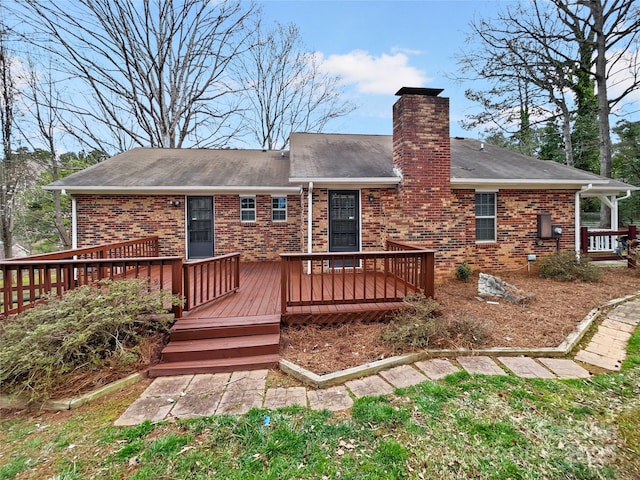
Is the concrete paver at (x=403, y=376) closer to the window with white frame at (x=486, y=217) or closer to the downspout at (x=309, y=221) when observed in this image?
the downspout at (x=309, y=221)

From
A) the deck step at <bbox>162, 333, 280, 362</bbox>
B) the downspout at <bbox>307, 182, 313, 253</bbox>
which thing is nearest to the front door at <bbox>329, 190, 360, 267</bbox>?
the downspout at <bbox>307, 182, 313, 253</bbox>

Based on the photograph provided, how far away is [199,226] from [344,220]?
4.83 meters

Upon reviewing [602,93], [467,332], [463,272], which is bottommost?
[467,332]

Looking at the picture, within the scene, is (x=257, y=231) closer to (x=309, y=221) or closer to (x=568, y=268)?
(x=309, y=221)

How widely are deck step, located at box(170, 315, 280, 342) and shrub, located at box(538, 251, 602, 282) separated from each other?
23.9 ft

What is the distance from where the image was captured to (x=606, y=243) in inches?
400

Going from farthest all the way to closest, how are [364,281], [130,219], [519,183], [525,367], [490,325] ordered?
[130,219], [519,183], [364,281], [490,325], [525,367]

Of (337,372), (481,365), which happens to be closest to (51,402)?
(337,372)

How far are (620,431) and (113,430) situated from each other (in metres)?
4.24

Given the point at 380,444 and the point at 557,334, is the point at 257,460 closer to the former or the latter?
the point at 380,444

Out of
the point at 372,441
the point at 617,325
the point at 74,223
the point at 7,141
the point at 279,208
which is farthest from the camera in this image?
the point at 7,141

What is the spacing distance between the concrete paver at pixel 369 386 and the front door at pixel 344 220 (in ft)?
15.2

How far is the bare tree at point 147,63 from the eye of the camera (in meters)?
13.3

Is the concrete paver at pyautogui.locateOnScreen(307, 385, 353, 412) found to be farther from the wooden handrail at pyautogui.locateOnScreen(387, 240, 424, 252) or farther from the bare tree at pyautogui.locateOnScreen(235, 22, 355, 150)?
the bare tree at pyautogui.locateOnScreen(235, 22, 355, 150)
